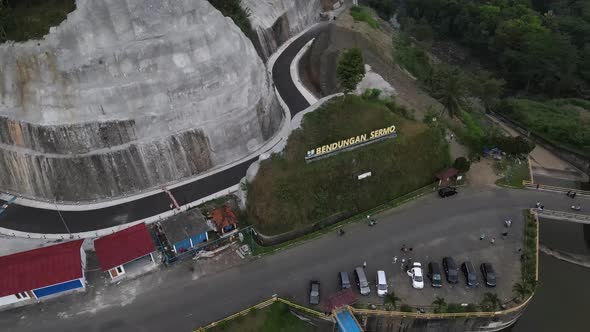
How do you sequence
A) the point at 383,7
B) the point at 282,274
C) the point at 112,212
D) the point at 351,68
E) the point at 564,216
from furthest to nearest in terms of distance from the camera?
the point at 383,7 → the point at 351,68 → the point at 564,216 → the point at 112,212 → the point at 282,274

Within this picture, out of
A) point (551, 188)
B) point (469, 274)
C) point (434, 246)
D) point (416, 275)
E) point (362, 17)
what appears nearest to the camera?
point (416, 275)

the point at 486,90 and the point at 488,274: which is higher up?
the point at 486,90

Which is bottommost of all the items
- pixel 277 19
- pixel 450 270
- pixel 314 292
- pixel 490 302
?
pixel 490 302

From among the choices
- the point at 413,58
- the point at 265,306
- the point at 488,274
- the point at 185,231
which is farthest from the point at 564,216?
the point at 413,58

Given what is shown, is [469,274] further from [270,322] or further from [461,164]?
[270,322]

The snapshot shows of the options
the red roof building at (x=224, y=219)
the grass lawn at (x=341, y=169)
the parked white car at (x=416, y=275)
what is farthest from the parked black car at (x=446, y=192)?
the red roof building at (x=224, y=219)

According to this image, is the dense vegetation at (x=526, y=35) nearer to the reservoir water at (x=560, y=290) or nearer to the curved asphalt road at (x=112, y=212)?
the reservoir water at (x=560, y=290)

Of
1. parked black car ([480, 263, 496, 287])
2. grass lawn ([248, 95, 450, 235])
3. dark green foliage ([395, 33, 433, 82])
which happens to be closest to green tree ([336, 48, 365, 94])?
grass lawn ([248, 95, 450, 235])

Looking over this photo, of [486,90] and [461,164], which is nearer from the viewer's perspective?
[461,164]

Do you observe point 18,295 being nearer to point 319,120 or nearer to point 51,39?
point 51,39
